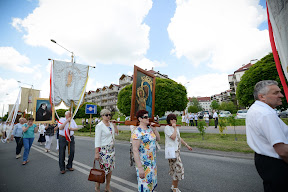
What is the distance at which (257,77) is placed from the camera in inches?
415

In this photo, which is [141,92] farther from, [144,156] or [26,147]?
[26,147]

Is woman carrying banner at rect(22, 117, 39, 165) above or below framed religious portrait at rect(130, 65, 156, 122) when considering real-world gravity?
below

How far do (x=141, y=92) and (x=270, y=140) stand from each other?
251 cm

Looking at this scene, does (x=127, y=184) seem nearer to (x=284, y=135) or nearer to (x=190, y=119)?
(x=284, y=135)

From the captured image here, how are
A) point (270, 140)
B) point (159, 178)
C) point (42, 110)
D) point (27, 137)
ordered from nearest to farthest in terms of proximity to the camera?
point (270, 140), point (159, 178), point (27, 137), point (42, 110)

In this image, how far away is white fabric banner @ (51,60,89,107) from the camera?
6.19 m

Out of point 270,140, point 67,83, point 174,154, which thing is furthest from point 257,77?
point 67,83

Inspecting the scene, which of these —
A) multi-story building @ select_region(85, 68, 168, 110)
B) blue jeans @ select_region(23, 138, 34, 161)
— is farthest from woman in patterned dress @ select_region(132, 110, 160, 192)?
multi-story building @ select_region(85, 68, 168, 110)

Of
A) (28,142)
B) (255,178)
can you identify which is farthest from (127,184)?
(28,142)

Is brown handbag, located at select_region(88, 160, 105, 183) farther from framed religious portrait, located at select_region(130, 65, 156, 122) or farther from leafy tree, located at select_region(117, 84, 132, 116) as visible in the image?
leafy tree, located at select_region(117, 84, 132, 116)

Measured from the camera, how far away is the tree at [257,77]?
9820 mm

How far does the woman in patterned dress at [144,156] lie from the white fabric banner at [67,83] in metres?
4.63

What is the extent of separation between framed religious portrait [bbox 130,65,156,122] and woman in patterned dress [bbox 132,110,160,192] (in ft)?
1.95

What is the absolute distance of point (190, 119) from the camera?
65.9 ft
